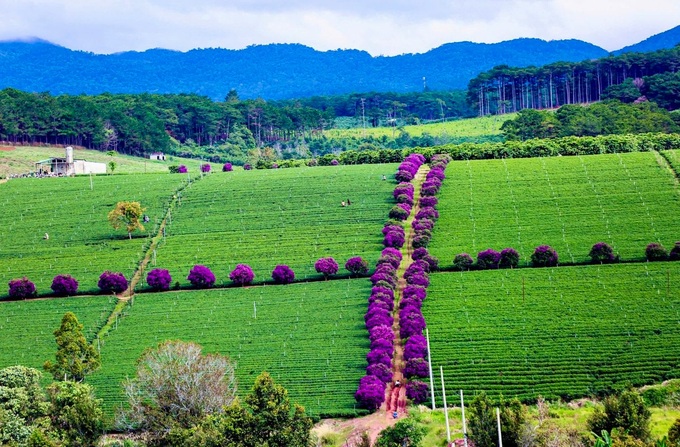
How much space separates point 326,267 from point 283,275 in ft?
12.6

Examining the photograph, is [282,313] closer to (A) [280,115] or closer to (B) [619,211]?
(B) [619,211]

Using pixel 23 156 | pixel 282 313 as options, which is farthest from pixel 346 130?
pixel 282 313

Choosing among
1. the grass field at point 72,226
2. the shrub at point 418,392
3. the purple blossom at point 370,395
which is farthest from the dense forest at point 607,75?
the purple blossom at point 370,395

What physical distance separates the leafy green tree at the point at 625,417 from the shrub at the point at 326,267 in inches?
1326

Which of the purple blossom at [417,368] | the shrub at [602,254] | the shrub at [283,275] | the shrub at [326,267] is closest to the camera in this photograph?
the purple blossom at [417,368]

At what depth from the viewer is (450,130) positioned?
179 m

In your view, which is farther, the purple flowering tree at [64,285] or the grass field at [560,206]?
the grass field at [560,206]

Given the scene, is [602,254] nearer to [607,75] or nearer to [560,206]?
[560,206]

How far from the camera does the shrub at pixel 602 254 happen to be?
80375mm

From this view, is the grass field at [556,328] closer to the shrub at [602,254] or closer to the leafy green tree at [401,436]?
the shrub at [602,254]

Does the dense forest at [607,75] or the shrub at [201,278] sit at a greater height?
the dense forest at [607,75]

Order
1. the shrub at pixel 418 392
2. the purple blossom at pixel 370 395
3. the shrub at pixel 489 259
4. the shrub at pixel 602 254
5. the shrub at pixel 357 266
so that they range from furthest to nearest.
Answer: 1. the shrub at pixel 357 266
2. the shrub at pixel 489 259
3. the shrub at pixel 602 254
4. the shrub at pixel 418 392
5. the purple blossom at pixel 370 395

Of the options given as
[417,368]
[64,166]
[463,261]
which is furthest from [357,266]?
[64,166]

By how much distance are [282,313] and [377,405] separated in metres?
Result: 17.1
